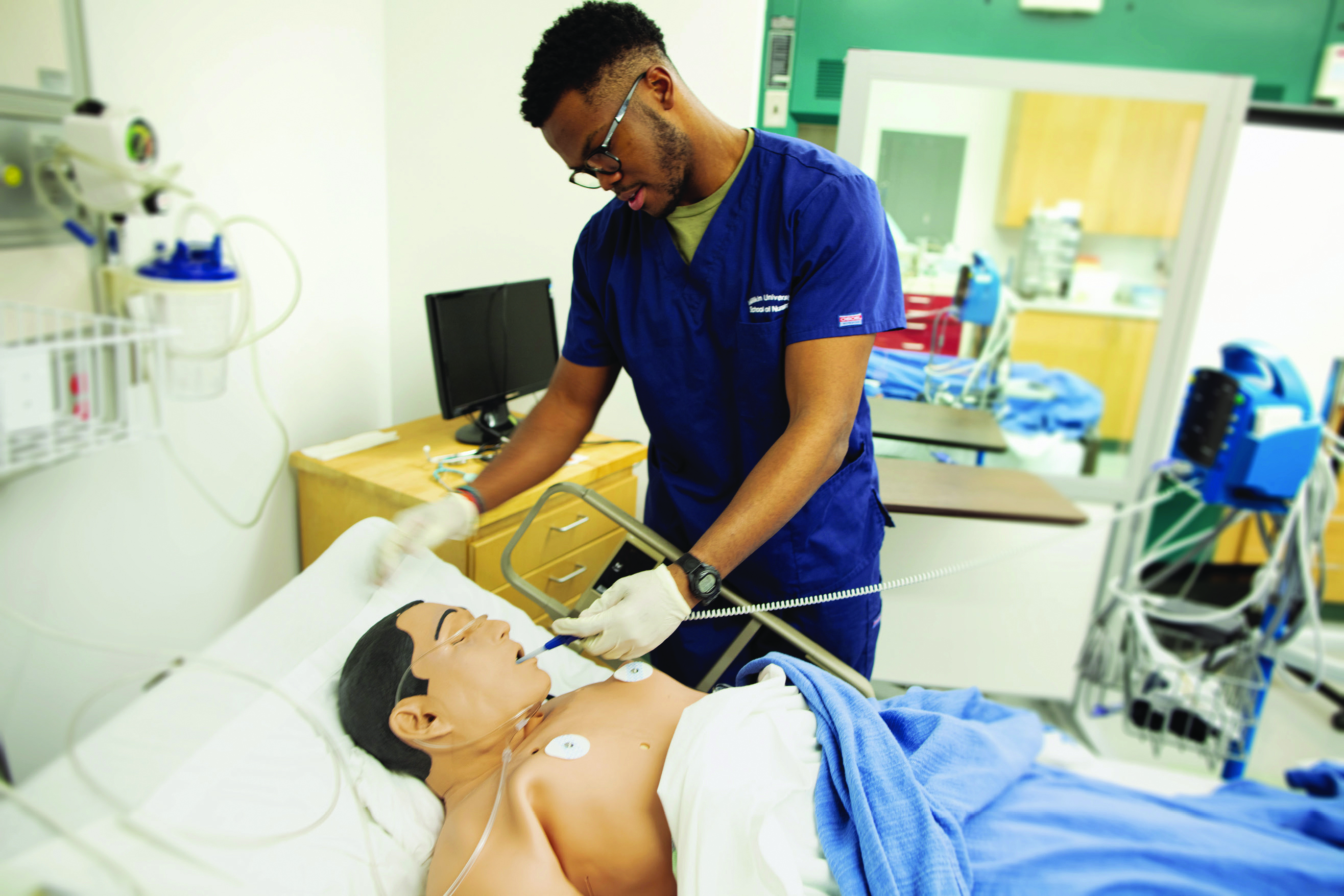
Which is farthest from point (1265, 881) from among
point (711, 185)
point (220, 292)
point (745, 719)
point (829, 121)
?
point (220, 292)

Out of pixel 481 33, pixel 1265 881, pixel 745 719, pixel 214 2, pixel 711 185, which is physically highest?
pixel 481 33

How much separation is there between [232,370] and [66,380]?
0.68 feet

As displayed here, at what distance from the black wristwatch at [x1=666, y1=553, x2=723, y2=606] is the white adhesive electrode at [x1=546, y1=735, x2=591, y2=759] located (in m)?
0.26

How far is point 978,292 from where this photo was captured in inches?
77.6

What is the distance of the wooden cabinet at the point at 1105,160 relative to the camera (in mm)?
1864

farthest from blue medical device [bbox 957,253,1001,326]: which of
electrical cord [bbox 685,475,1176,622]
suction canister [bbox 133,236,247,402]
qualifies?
suction canister [bbox 133,236,247,402]

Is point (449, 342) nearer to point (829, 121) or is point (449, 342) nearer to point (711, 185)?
point (711, 185)

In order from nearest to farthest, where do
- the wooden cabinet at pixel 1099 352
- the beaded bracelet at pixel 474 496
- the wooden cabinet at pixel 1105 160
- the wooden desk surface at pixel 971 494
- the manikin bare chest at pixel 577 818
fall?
the manikin bare chest at pixel 577 818, the beaded bracelet at pixel 474 496, the wooden desk surface at pixel 971 494, the wooden cabinet at pixel 1105 160, the wooden cabinet at pixel 1099 352

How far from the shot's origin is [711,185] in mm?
1166

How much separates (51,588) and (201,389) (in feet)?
0.74

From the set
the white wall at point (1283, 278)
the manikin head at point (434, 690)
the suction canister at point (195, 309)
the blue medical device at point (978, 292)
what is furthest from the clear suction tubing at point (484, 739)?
the white wall at point (1283, 278)

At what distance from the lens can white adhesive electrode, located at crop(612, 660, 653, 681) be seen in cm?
116

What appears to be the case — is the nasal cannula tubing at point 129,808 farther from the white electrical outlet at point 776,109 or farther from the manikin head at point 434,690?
the white electrical outlet at point 776,109

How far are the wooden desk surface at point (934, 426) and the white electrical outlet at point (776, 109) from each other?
57 centimetres
